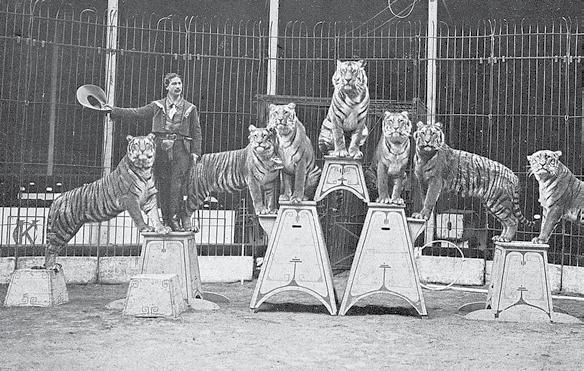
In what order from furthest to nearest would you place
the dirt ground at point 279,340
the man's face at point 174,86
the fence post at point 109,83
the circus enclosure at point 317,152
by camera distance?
the fence post at point 109,83
the man's face at point 174,86
the circus enclosure at point 317,152
the dirt ground at point 279,340

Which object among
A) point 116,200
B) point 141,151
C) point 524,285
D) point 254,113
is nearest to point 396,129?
point 524,285

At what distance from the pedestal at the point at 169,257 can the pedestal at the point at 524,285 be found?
106 inches

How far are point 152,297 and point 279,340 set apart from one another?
126 centimetres

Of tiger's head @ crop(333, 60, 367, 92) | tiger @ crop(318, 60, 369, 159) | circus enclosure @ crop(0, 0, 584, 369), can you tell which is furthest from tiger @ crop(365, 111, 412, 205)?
circus enclosure @ crop(0, 0, 584, 369)

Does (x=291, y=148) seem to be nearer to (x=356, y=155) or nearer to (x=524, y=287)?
(x=356, y=155)

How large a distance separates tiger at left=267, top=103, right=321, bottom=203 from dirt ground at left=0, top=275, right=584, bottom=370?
1.08 m

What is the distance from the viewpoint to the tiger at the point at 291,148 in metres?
5.63

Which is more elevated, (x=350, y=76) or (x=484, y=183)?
(x=350, y=76)

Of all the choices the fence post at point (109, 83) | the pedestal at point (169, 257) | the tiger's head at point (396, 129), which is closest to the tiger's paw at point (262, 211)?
the pedestal at point (169, 257)

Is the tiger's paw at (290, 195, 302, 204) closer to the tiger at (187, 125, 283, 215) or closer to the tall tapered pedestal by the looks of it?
the tiger at (187, 125, 283, 215)

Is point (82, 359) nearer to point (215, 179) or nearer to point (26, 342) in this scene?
point (26, 342)

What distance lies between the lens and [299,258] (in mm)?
5609

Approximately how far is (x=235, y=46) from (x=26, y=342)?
6.27m

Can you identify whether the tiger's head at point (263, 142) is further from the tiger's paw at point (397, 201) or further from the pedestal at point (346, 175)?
the tiger's paw at point (397, 201)
